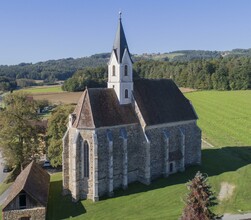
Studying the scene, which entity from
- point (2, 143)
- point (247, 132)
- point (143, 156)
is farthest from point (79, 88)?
point (143, 156)

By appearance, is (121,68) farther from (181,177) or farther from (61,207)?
(61,207)

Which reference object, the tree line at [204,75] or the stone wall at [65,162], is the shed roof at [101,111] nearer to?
the stone wall at [65,162]

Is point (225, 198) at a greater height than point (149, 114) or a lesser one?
lesser

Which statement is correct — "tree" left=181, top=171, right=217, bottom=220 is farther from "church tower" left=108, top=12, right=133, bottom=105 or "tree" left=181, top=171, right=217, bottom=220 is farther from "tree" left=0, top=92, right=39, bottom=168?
"tree" left=0, top=92, right=39, bottom=168

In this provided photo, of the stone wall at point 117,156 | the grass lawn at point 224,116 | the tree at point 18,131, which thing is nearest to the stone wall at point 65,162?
the stone wall at point 117,156

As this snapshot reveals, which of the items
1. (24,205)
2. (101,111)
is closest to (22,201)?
(24,205)

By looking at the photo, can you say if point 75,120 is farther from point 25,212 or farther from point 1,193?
point 1,193
